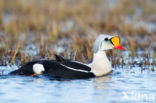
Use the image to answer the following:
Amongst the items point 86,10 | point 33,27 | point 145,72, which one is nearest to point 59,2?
point 86,10

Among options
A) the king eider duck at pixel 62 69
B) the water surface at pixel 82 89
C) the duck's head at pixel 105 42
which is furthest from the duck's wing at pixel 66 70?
the duck's head at pixel 105 42

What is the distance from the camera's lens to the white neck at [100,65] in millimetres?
8498

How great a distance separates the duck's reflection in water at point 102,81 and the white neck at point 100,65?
0.46ft

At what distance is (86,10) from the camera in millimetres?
17453

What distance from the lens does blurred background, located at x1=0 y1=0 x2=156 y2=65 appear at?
10578 mm

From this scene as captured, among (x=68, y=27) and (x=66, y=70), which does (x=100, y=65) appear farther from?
(x=68, y=27)

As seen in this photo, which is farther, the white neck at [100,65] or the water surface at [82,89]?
the white neck at [100,65]

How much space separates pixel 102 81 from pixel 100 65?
2.25ft

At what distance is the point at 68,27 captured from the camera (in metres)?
14.2

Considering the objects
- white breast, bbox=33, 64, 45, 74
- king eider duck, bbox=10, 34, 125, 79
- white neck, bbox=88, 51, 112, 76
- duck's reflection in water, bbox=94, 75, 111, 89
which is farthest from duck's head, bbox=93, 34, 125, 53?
white breast, bbox=33, 64, 45, 74

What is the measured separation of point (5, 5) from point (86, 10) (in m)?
3.58

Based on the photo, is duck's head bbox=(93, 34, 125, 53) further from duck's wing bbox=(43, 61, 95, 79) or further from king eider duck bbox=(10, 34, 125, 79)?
duck's wing bbox=(43, 61, 95, 79)

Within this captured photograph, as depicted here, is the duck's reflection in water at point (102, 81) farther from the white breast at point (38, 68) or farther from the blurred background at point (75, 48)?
the white breast at point (38, 68)

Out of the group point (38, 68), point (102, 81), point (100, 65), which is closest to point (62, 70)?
point (38, 68)
